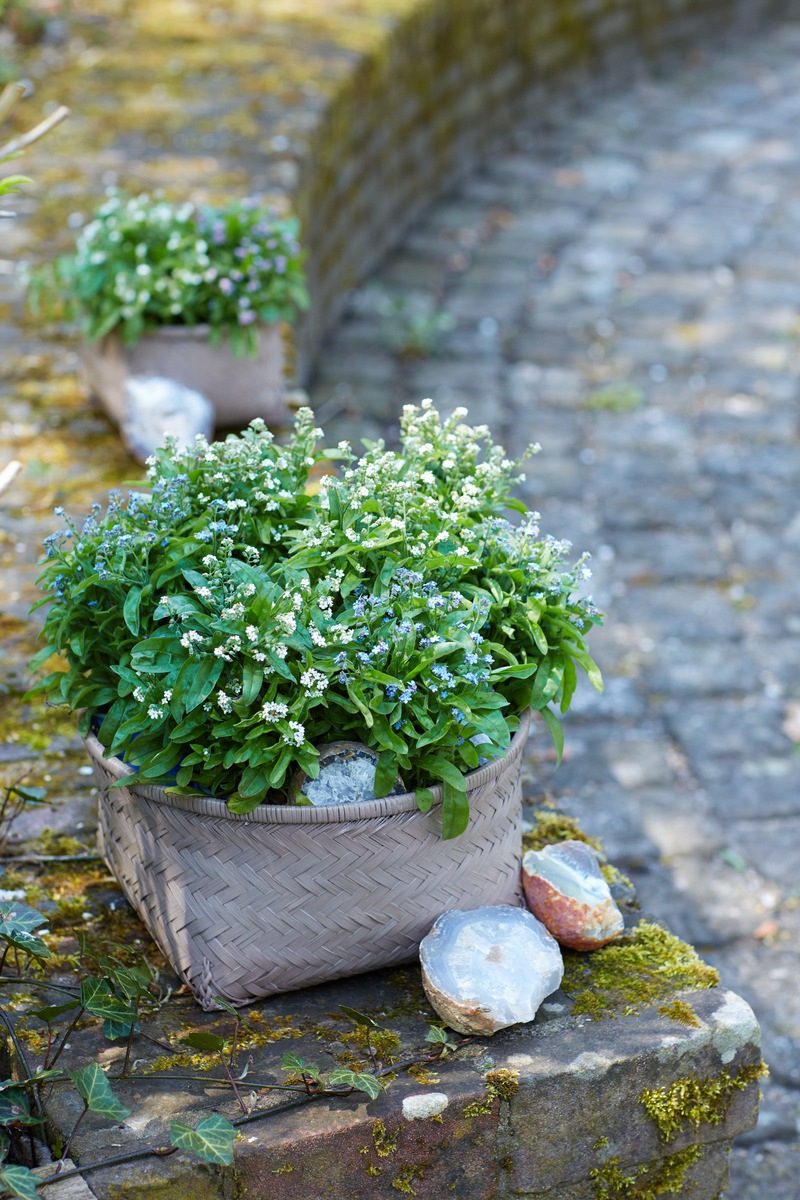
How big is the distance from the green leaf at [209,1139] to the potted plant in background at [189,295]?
224cm

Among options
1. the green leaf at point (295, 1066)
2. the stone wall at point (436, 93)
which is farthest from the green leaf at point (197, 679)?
the stone wall at point (436, 93)

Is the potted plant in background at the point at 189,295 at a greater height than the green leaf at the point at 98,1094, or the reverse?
the potted plant in background at the point at 189,295

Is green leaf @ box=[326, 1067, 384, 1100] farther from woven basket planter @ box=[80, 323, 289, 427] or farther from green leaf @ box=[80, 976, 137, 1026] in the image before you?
woven basket planter @ box=[80, 323, 289, 427]

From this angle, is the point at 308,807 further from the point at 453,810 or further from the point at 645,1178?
the point at 645,1178

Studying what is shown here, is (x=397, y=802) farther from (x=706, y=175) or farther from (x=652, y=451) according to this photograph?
(x=706, y=175)

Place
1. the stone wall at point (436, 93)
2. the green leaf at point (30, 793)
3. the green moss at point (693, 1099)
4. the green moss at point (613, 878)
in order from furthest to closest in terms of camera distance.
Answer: the stone wall at point (436, 93) < the green moss at point (613, 878) < the green leaf at point (30, 793) < the green moss at point (693, 1099)

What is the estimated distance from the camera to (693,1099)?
2.07 m

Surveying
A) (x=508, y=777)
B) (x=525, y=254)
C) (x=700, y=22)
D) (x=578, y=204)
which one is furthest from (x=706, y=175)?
(x=508, y=777)

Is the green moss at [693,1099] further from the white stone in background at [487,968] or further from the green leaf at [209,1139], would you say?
the green leaf at [209,1139]

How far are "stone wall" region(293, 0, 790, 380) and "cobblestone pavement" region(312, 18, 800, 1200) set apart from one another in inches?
7.0

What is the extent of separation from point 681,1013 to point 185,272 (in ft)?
7.52

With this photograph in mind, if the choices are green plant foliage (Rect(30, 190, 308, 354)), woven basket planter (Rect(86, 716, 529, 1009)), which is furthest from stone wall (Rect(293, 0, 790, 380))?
woven basket planter (Rect(86, 716, 529, 1009))

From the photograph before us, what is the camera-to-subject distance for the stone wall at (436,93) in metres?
5.49

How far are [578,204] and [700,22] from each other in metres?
2.72
